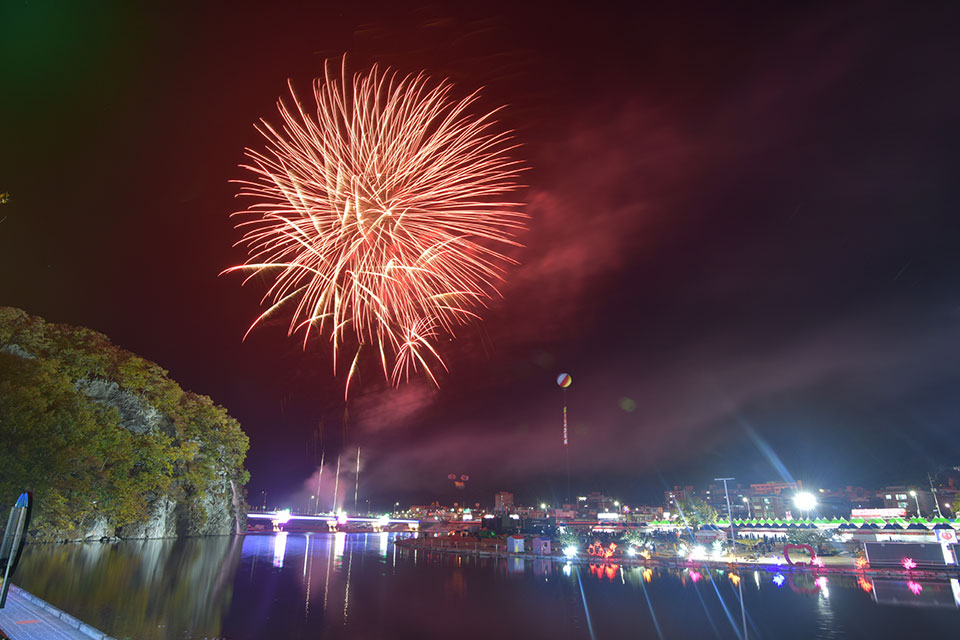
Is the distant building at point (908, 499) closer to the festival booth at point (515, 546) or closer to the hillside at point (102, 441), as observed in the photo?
the festival booth at point (515, 546)

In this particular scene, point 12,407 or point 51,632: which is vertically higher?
point 12,407

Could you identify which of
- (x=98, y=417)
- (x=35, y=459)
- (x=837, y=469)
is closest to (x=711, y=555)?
(x=35, y=459)

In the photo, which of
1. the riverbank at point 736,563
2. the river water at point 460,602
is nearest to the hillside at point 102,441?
the river water at point 460,602

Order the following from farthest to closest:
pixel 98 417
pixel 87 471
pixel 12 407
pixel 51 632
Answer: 1. pixel 98 417
2. pixel 87 471
3. pixel 12 407
4. pixel 51 632

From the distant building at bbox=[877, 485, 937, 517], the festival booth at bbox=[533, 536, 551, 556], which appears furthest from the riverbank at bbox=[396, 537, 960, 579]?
the distant building at bbox=[877, 485, 937, 517]

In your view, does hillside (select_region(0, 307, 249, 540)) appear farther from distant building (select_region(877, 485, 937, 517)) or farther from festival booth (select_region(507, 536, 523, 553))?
distant building (select_region(877, 485, 937, 517))

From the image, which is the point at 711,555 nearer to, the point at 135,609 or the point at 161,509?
the point at 135,609

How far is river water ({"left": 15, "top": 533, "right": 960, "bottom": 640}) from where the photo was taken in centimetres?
2108

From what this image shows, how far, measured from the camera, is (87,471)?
135ft

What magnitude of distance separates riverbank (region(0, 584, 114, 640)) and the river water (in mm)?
1753

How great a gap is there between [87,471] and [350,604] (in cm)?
2922

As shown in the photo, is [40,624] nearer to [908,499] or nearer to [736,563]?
[736,563]

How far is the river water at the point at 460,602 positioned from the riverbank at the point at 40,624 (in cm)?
175

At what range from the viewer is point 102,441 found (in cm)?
4462
